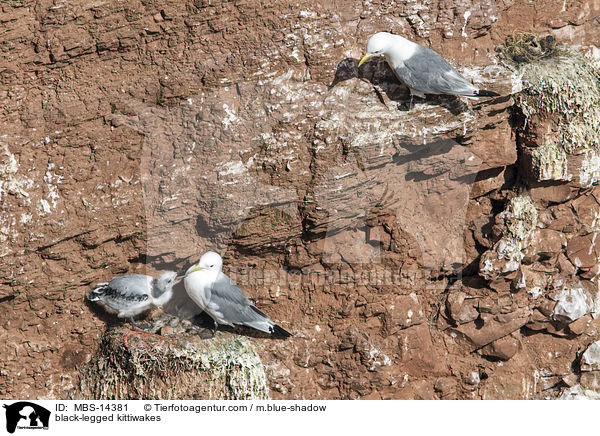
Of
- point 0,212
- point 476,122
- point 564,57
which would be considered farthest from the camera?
point 564,57

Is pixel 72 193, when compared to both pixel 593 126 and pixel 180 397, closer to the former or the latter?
pixel 180 397

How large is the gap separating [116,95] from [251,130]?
1.23 meters

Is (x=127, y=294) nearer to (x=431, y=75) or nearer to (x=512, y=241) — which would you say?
(x=431, y=75)

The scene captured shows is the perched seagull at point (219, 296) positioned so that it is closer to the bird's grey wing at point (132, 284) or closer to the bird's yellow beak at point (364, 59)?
→ the bird's grey wing at point (132, 284)

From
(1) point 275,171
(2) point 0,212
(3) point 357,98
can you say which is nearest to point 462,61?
(3) point 357,98

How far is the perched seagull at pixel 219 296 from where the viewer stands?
518cm

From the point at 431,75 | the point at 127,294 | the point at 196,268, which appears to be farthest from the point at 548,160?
the point at 127,294

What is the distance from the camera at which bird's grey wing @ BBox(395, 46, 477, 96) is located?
509cm

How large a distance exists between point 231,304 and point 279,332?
536mm

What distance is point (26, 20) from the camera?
16.9ft

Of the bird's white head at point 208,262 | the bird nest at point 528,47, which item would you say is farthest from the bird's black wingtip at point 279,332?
the bird nest at point 528,47

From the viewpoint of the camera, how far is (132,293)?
5.26 meters
